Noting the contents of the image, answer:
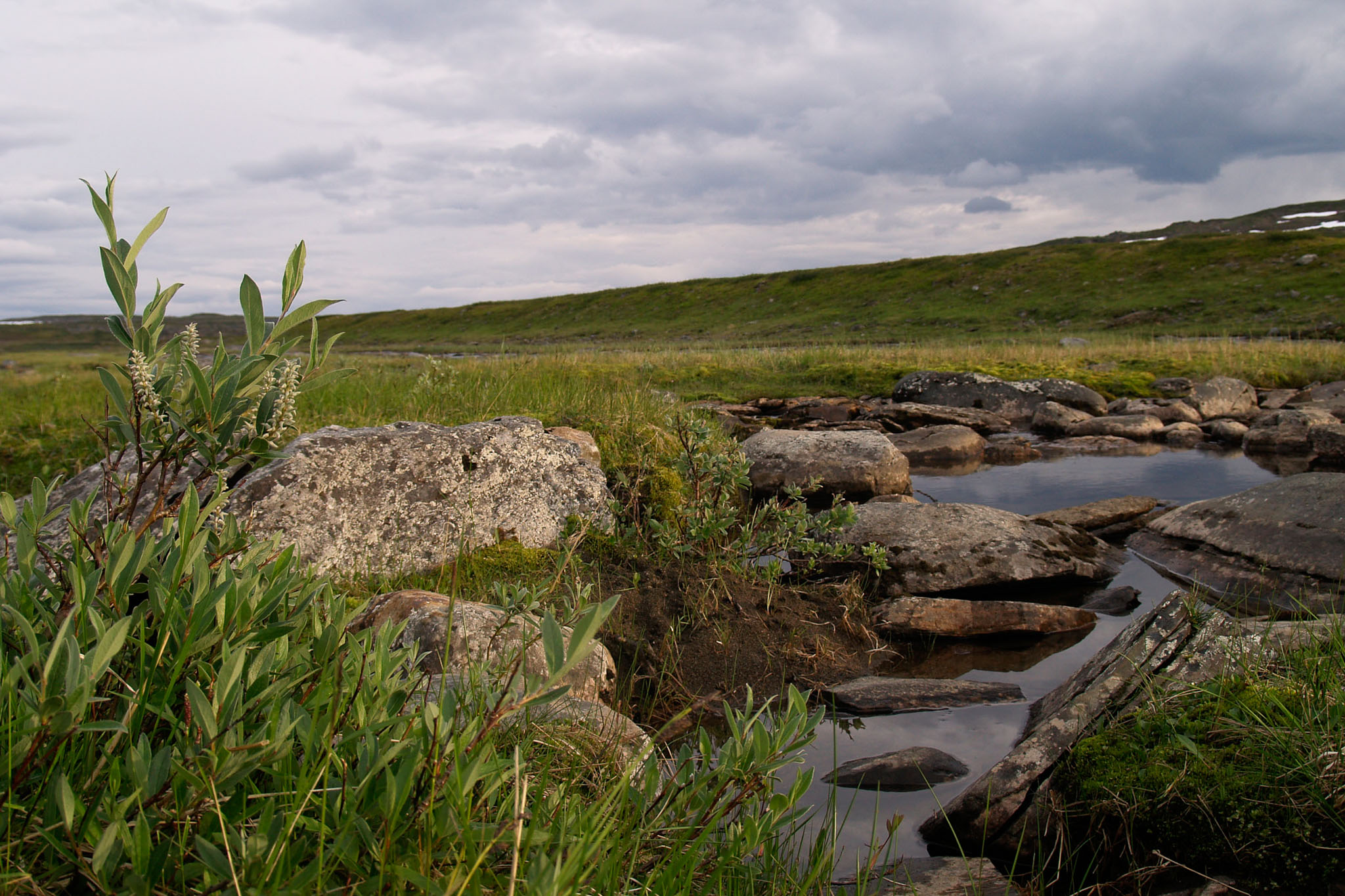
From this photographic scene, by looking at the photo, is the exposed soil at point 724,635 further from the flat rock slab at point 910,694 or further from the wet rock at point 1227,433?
the wet rock at point 1227,433

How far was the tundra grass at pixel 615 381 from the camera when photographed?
7.73 metres

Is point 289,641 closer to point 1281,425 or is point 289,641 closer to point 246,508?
point 246,508

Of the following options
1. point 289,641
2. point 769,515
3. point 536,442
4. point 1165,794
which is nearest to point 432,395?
point 536,442

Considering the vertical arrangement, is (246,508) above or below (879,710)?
above

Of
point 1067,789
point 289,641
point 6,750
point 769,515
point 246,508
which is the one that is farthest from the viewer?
point 769,515

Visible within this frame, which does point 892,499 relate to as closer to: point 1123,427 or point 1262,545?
point 1262,545

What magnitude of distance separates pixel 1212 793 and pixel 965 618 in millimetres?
2849

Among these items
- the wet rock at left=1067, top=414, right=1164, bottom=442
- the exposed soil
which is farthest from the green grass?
the exposed soil

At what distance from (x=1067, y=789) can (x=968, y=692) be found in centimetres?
150

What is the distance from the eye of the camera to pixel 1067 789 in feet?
10.1

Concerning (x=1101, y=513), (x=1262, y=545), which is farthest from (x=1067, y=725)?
(x=1101, y=513)

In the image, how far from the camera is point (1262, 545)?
6.30m

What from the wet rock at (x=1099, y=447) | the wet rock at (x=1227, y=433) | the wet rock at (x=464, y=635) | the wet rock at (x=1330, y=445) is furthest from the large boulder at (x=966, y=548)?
the wet rock at (x=1227, y=433)

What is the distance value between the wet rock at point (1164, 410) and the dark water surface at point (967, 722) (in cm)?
424
